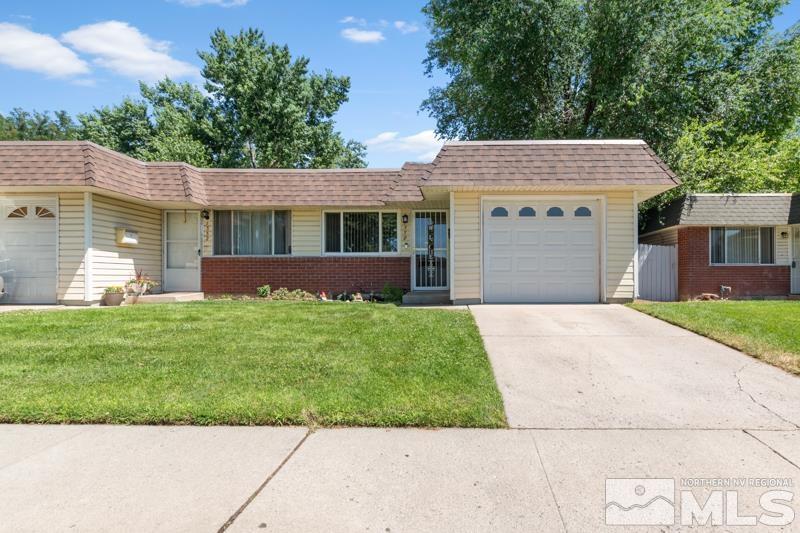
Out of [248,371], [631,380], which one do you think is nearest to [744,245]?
[631,380]

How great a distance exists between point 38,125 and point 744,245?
58.7 metres

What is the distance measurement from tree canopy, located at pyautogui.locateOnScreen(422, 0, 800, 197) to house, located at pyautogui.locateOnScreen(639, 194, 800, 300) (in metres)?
2.33

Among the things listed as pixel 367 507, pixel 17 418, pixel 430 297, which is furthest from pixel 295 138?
pixel 367 507

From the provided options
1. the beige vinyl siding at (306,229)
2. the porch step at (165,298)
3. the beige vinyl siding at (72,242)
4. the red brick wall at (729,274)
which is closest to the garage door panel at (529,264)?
the beige vinyl siding at (306,229)

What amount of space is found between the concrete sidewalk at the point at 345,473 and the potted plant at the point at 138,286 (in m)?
9.17

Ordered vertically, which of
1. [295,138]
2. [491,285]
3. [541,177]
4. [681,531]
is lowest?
[681,531]

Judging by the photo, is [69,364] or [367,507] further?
[69,364]

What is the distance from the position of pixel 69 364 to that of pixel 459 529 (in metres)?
5.42

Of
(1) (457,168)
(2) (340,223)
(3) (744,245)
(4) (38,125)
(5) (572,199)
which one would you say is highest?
(4) (38,125)

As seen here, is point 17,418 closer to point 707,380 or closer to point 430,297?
point 707,380

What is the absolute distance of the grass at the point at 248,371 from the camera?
14.5 ft

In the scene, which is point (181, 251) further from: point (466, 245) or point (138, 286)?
point (466, 245)

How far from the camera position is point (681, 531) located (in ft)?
9.10

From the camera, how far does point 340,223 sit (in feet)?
47.9
